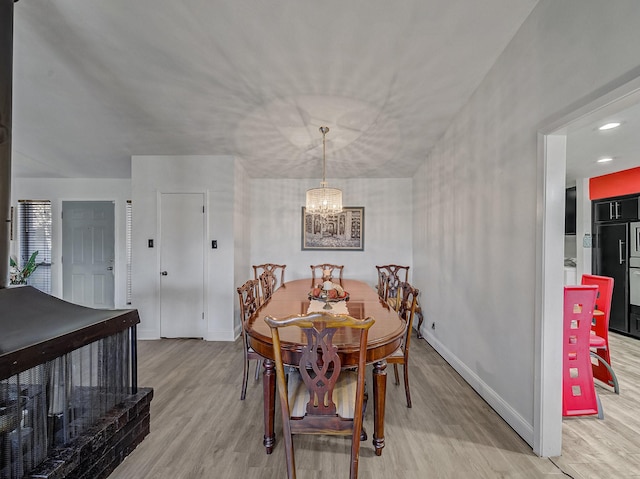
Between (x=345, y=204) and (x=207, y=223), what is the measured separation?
2217mm

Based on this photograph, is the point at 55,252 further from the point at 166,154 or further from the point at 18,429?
the point at 18,429

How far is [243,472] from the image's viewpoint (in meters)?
1.63

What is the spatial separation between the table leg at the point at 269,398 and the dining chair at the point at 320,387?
0.17 m

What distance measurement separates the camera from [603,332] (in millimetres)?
2465

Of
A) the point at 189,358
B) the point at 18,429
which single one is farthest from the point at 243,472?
the point at 189,358

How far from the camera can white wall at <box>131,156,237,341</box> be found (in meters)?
3.83

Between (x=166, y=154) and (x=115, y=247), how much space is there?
2135 mm

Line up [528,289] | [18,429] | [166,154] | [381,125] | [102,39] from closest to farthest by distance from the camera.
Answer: [18,429], [528,289], [102,39], [381,125], [166,154]

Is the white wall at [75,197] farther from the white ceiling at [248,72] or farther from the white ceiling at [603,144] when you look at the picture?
the white ceiling at [603,144]

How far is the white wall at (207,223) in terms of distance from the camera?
3.83 meters

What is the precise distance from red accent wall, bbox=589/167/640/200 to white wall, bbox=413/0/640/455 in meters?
3.02

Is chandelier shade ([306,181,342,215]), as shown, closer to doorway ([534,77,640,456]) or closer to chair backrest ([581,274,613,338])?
doorway ([534,77,640,456])

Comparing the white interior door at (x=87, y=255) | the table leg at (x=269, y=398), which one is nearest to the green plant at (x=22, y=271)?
the white interior door at (x=87, y=255)

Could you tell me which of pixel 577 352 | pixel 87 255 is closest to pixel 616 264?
pixel 577 352
